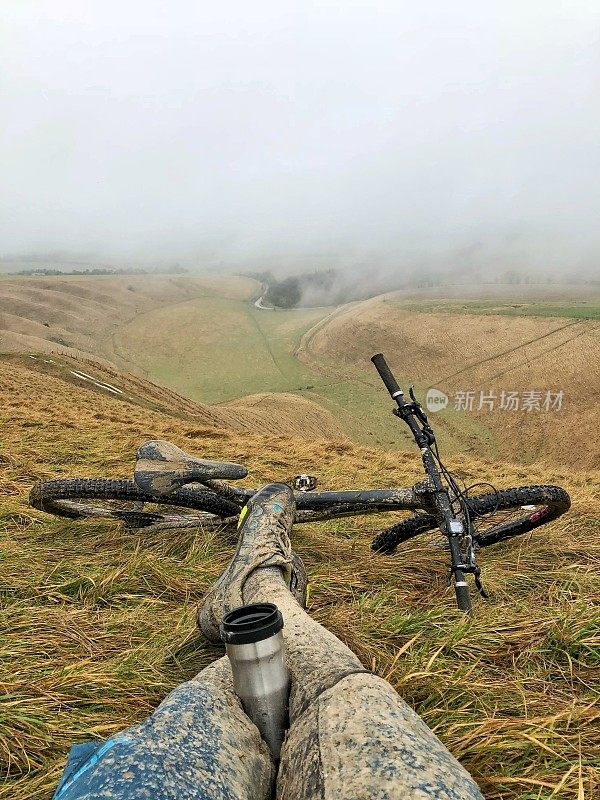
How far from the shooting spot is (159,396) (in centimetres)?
2127

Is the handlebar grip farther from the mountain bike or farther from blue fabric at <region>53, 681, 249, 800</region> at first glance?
blue fabric at <region>53, 681, 249, 800</region>

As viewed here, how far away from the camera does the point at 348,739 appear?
115cm

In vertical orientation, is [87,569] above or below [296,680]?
below

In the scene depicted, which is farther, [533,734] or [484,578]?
[484,578]

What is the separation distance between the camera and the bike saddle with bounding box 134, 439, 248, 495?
293 centimetres

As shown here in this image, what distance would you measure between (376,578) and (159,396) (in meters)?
19.4

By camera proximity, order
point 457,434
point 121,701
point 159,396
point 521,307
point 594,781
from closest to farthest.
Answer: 1. point 594,781
2. point 121,701
3. point 159,396
4. point 457,434
5. point 521,307

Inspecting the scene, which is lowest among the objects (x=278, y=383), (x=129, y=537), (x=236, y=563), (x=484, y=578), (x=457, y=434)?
(x=457, y=434)

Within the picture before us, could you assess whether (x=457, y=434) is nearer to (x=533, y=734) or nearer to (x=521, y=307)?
(x=521, y=307)

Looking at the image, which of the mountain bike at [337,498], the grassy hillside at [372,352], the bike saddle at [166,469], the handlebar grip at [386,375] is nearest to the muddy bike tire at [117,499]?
the mountain bike at [337,498]

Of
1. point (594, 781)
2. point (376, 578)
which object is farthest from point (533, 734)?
point (376, 578)

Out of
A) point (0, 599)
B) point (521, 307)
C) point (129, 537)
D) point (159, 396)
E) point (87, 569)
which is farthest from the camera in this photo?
point (521, 307)

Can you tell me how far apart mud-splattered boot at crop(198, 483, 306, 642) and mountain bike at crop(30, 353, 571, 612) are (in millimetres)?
471

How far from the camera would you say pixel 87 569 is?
9.58ft
